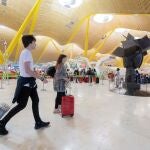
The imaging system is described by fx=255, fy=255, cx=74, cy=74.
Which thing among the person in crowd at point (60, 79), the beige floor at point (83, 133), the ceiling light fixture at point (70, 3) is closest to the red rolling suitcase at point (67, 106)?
the beige floor at point (83, 133)

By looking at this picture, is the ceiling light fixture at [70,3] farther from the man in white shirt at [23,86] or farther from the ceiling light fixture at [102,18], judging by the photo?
the man in white shirt at [23,86]

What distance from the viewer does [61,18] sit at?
100 feet

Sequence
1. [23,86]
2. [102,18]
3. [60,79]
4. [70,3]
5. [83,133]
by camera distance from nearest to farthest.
→ 1. [23,86]
2. [83,133]
3. [60,79]
4. [70,3]
5. [102,18]

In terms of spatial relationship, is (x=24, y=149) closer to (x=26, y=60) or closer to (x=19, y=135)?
(x=19, y=135)

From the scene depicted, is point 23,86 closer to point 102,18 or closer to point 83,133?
point 83,133

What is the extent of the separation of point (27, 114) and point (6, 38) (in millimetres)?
40864

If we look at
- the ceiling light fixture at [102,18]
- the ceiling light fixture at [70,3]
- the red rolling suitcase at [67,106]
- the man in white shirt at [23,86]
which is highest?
the ceiling light fixture at [102,18]

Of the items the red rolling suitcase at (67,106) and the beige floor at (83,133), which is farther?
the red rolling suitcase at (67,106)

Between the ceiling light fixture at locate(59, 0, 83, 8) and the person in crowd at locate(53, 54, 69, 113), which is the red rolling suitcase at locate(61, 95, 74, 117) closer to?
the person in crowd at locate(53, 54, 69, 113)

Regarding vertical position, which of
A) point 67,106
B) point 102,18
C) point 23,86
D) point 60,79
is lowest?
point 67,106

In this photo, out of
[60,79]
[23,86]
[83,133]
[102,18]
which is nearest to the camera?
[23,86]

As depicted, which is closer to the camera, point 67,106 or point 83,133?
point 83,133

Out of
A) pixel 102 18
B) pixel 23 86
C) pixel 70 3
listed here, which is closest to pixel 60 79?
pixel 23 86

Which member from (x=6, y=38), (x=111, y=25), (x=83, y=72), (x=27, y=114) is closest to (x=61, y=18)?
(x=83, y=72)
